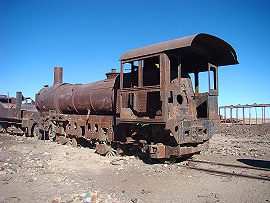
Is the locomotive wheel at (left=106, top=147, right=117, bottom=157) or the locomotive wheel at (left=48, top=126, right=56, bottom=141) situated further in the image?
the locomotive wheel at (left=48, top=126, right=56, bottom=141)

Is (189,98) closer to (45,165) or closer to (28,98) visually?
(45,165)

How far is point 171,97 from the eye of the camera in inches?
268

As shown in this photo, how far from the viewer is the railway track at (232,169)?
18.5ft

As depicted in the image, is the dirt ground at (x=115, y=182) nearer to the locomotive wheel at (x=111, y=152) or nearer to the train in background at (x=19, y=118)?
the locomotive wheel at (x=111, y=152)

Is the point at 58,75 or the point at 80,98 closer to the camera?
the point at 80,98

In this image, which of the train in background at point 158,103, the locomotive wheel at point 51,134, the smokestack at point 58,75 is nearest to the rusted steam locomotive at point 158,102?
the train in background at point 158,103

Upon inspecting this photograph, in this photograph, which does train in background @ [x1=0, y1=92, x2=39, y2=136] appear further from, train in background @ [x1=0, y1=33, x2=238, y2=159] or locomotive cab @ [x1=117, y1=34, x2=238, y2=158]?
locomotive cab @ [x1=117, y1=34, x2=238, y2=158]

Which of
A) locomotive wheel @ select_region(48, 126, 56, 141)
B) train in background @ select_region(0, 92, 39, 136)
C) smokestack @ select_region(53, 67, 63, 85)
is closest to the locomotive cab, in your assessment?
locomotive wheel @ select_region(48, 126, 56, 141)

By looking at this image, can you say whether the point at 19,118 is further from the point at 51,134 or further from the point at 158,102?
the point at 158,102

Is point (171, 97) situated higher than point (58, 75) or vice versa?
point (58, 75)

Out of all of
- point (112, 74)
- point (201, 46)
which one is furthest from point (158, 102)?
point (112, 74)

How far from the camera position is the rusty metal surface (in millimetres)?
6026

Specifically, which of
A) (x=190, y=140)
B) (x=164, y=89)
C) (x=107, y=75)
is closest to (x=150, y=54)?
(x=164, y=89)

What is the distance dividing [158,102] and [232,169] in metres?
2.88
